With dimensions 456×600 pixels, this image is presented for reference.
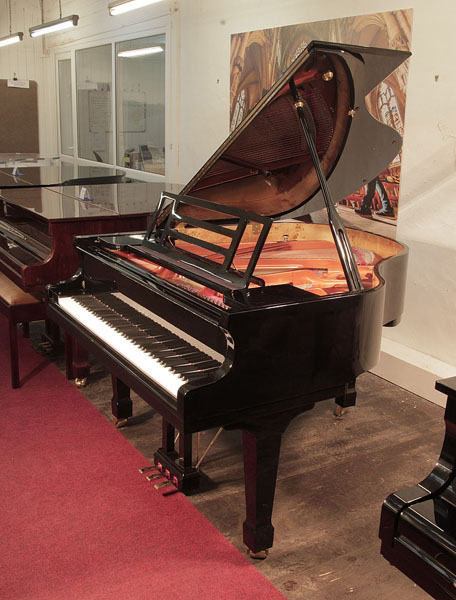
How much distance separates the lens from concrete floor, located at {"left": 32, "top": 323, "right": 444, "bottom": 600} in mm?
2379

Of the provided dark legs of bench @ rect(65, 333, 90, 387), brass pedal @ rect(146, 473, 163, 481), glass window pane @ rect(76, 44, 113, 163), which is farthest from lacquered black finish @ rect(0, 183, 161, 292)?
glass window pane @ rect(76, 44, 113, 163)

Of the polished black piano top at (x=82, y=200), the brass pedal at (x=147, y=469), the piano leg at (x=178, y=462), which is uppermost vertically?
the polished black piano top at (x=82, y=200)

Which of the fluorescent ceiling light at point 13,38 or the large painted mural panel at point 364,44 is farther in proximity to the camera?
the fluorescent ceiling light at point 13,38

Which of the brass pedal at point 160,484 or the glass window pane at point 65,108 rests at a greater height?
the glass window pane at point 65,108

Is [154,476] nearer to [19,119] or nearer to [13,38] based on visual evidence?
[13,38]

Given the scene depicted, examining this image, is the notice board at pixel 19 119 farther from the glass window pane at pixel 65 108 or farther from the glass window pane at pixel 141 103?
the glass window pane at pixel 141 103

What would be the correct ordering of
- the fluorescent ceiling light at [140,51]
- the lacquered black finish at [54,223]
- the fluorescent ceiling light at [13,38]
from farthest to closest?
the fluorescent ceiling light at [13,38] < the fluorescent ceiling light at [140,51] < the lacquered black finish at [54,223]

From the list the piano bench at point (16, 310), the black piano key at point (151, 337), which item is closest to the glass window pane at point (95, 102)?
the piano bench at point (16, 310)

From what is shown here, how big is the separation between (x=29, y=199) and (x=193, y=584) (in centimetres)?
297

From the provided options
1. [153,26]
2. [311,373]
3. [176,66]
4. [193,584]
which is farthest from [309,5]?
[193,584]

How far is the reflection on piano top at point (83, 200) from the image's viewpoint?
384cm

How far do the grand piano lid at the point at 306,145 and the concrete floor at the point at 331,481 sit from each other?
1.22m

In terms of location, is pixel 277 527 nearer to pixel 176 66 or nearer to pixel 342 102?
pixel 342 102

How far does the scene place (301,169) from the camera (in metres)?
3.09
